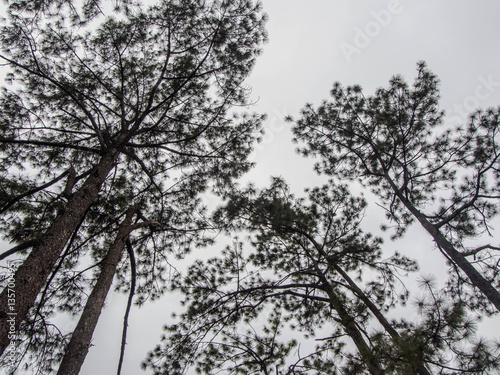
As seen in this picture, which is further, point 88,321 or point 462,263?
point 462,263

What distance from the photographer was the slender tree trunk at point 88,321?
2572 millimetres

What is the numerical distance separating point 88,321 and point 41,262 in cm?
84

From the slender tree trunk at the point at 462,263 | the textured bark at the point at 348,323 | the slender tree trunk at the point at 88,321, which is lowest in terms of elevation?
the slender tree trunk at the point at 88,321

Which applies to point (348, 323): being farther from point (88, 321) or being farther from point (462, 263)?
point (88, 321)

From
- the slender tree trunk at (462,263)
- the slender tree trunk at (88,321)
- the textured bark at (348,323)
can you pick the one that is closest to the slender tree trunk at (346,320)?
the textured bark at (348,323)

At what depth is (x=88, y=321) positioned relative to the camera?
9.43 feet

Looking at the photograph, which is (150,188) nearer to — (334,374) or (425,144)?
(334,374)

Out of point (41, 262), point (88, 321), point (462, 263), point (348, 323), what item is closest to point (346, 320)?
point (348, 323)

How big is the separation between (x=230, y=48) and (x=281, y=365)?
5656mm

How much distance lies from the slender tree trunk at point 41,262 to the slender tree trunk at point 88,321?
20.0 inches

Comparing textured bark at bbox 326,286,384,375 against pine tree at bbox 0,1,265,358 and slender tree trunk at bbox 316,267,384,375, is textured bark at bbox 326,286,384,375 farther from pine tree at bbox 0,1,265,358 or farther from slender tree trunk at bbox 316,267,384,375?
pine tree at bbox 0,1,265,358

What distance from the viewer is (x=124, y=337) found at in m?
2.92

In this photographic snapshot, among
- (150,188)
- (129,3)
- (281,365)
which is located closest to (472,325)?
(281,365)

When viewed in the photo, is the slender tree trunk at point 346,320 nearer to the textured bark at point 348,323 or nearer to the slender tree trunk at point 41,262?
the textured bark at point 348,323
